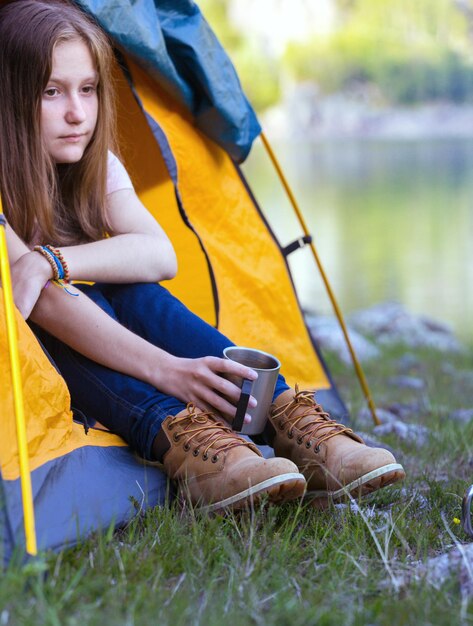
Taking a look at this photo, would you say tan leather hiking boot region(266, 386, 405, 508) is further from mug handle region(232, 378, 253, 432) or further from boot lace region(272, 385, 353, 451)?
mug handle region(232, 378, 253, 432)

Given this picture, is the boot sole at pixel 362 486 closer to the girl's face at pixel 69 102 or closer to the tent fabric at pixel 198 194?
the tent fabric at pixel 198 194

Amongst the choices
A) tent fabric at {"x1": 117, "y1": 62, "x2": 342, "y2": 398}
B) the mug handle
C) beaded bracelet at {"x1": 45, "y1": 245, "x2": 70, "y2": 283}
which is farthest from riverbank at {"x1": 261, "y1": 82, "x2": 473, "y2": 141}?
the mug handle

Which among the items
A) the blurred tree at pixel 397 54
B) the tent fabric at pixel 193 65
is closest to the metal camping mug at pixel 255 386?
the tent fabric at pixel 193 65

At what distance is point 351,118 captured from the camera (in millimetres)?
39812

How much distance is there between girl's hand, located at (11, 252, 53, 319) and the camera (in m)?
1.72

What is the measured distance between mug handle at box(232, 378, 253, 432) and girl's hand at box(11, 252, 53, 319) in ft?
1.38

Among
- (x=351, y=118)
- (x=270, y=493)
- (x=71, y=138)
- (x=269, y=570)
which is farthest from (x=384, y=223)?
(x=351, y=118)

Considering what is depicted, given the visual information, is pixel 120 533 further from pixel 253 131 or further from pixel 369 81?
pixel 369 81

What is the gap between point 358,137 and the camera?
1588 inches

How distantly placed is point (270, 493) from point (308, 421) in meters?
0.23

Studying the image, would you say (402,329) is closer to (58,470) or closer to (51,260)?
(51,260)

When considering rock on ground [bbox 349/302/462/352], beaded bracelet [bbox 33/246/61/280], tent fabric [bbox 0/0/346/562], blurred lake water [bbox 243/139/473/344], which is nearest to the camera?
beaded bracelet [bbox 33/246/61/280]

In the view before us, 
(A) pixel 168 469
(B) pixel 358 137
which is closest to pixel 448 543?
(A) pixel 168 469

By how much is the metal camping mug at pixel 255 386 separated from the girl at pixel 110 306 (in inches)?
0.9
